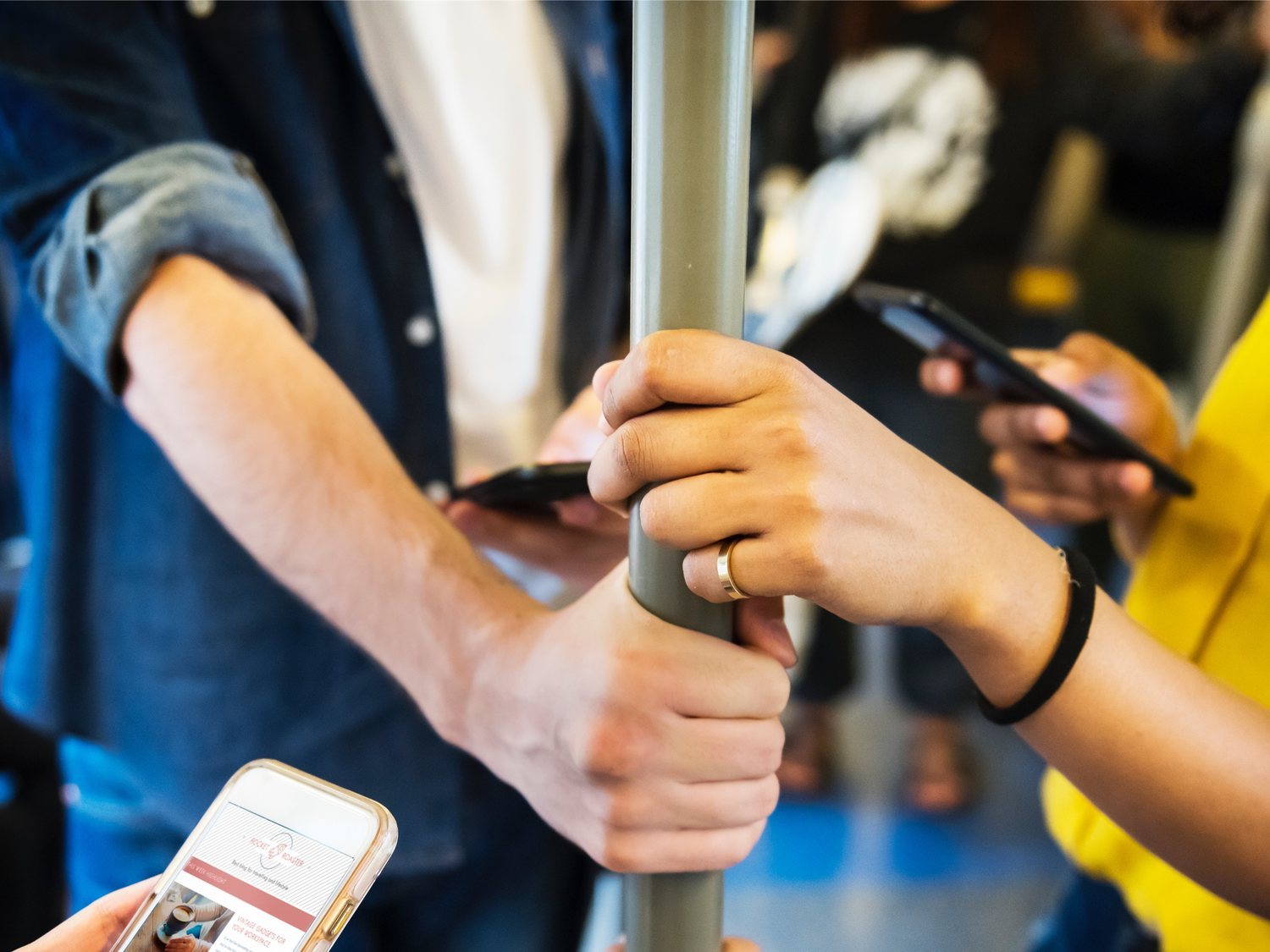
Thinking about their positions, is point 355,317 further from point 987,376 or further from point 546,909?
point 546,909

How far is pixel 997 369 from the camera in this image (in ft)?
1.83

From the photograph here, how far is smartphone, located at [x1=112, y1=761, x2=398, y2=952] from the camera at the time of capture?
350 mm

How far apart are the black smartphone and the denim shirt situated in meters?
0.18

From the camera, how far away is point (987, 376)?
607mm

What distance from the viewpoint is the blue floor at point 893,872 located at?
35.1 inches

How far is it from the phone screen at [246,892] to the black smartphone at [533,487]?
7.2 inches

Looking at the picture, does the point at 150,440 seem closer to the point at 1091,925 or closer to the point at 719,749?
the point at 719,749

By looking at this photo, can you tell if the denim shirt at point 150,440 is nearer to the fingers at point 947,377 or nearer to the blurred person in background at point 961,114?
the fingers at point 947,377

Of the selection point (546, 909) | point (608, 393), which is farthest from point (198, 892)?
point (546, 909)

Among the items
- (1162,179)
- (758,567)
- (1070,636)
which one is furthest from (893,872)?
(1162,179)

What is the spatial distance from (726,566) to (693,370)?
0.24 ft

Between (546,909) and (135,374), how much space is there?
1.80 feet

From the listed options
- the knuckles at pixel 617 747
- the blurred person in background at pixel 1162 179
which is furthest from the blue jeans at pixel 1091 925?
the blurred person in background at pixel 1162 179

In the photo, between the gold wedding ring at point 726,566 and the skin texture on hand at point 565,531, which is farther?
the skin texture on hand at point 565,531
